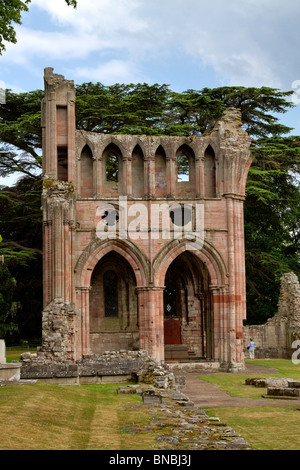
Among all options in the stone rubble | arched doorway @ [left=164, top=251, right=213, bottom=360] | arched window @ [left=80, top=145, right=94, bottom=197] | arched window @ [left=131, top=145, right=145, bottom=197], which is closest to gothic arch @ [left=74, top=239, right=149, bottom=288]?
arched window @ [left=80, top=145, right=94, bottom=197]

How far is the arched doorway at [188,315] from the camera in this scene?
1243 inches

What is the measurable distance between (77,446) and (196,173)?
70.2 ft

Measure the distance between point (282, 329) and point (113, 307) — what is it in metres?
9.67

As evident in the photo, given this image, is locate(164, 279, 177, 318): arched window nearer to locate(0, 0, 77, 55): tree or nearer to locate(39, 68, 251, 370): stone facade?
locate(39, 68, 251, 370): stone facade

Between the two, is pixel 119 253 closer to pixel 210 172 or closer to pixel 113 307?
pixel 113 307

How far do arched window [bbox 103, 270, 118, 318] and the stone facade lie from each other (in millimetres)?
467

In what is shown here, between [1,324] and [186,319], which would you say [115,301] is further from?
[1,324]

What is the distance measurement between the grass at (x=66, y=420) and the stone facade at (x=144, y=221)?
11.6 m

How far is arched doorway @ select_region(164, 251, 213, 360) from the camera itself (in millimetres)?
31572

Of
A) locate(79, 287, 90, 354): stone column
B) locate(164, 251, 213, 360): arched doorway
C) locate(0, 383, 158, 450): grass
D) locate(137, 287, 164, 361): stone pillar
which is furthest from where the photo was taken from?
locate(164, 251, 213, 360): arched doorway

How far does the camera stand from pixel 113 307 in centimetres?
3219

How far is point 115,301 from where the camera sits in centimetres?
3225

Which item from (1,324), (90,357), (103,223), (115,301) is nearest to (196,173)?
(103,223)
